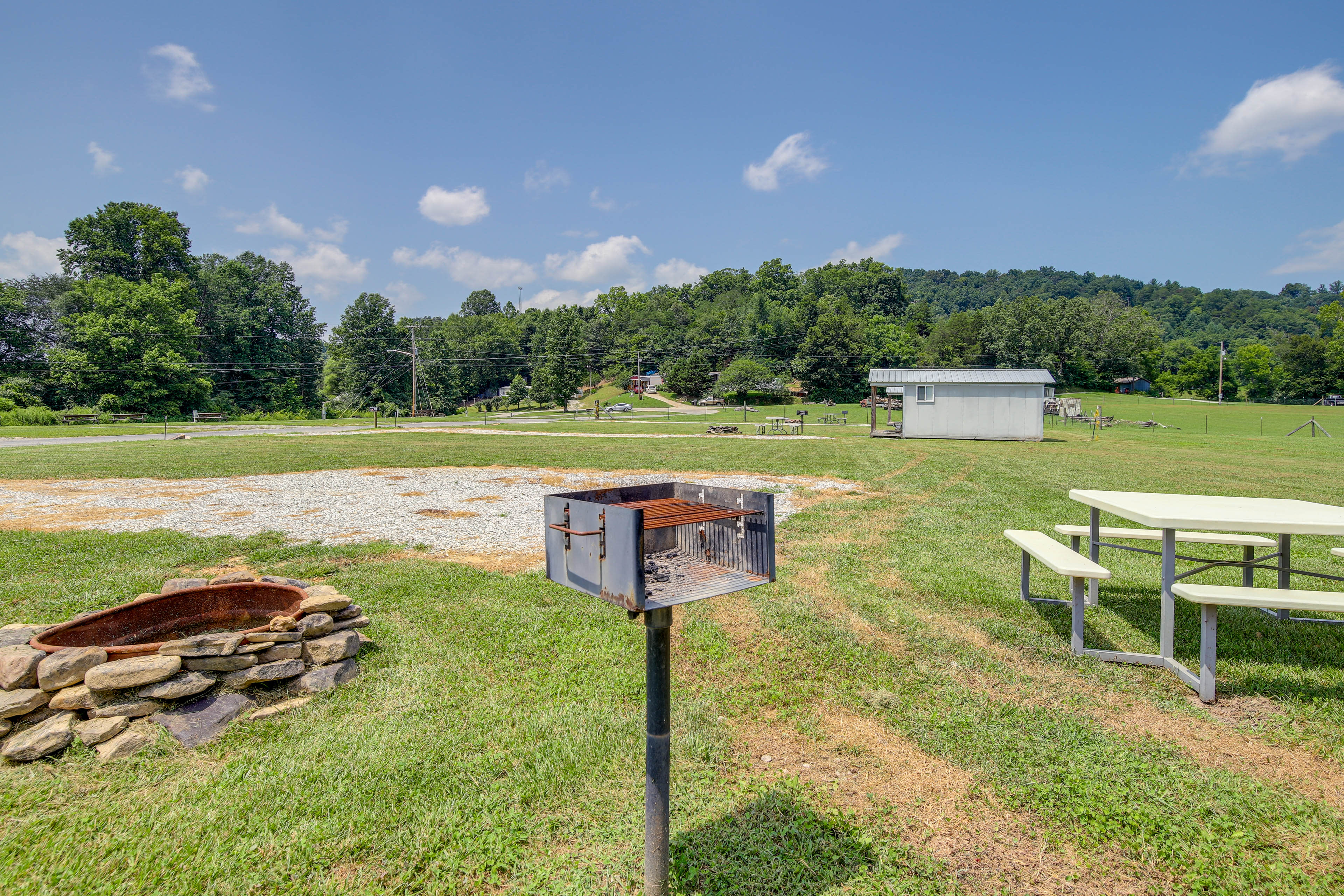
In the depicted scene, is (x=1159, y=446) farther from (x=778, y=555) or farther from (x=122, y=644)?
(x=122, y=644)

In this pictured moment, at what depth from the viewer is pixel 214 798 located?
9.62ft

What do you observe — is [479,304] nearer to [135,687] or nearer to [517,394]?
[517,394]

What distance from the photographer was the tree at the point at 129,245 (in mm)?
59688

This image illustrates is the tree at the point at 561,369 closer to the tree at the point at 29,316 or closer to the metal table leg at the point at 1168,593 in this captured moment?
the tree at the point at 29,316

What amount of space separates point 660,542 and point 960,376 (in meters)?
29.7

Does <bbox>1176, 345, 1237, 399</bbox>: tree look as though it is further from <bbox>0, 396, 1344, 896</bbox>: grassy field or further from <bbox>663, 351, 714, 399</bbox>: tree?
<bbox>0, 396, 1344, 896</bbox>: grassy field

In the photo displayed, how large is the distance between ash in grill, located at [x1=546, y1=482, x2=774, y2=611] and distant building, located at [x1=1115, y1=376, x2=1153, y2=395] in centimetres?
10050

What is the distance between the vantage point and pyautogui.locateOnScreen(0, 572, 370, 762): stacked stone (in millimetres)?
3289

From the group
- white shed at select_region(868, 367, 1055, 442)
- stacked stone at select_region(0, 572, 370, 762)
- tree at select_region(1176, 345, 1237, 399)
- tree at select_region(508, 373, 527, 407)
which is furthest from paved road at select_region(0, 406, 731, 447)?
tree at select_region(1176, 345, 1237, 399)

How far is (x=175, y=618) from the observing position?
169 inches

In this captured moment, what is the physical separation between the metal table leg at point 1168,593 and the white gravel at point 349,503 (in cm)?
570

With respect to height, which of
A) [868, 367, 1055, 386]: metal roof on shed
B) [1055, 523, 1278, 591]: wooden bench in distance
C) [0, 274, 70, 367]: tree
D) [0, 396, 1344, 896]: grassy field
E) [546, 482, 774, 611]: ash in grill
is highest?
[0, 274, 70, 367]: tree

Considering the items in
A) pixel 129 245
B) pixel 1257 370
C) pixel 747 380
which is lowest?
pixel 747 380

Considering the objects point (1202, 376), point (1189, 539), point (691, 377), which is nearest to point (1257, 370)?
point (1202, 376)
